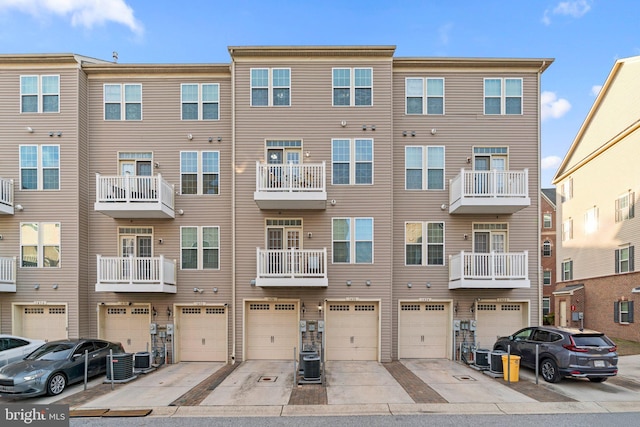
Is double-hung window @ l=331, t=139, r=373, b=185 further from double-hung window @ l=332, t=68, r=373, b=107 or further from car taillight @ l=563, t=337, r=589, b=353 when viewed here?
car taillight @ l=563, t=337, r=589, b=353

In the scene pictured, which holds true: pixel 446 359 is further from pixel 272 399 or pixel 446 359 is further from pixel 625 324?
pixel 625 324

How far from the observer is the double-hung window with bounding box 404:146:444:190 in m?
12.8

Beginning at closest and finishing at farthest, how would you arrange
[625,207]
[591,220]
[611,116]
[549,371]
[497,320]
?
1. [549,371]
2. [497,320]
3. [625,207]
4. [611,116]
5. [591,220]

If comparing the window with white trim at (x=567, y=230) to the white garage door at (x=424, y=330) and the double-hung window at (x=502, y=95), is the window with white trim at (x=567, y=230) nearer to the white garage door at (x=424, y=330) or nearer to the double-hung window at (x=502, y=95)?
the double-hung window at (x=502, y=95)

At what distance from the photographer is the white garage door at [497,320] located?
→ 12.5m

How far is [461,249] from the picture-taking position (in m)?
12.6

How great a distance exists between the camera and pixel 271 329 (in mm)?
12328

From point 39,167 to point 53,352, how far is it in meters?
7.30

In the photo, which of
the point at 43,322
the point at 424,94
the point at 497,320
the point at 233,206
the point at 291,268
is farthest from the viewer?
the point at 424,94

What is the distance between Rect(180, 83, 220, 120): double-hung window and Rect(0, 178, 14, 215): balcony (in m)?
6.81

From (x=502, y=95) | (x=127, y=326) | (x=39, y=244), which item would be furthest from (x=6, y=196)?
(x=502, y=95)

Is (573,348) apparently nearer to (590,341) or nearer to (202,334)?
(590,341)

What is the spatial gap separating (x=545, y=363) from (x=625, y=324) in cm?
1326

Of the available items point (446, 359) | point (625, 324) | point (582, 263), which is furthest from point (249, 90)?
point (582, 263)
